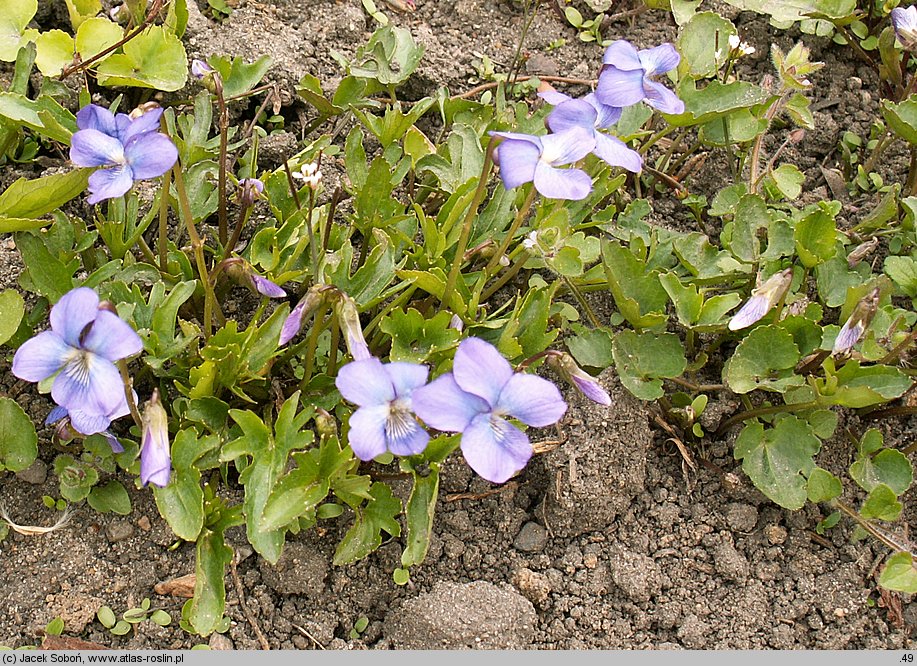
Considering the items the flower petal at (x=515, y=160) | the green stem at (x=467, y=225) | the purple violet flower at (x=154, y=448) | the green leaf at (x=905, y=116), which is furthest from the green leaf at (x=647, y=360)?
the purple violet flower at (x=154, y=448)

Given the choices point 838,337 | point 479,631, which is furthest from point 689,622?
point 838,337

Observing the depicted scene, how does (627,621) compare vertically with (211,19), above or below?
below

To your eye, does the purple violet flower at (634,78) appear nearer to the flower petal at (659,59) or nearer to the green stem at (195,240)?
the flower petal at (659,59)

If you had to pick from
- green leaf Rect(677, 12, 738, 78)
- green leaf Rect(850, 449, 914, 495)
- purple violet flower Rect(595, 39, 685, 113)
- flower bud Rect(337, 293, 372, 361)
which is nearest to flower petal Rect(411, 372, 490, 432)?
flower bud Rect(337, 293, 372, 361)

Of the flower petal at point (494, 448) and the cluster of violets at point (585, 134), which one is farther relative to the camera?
the cluster of violets at point (585, 134)

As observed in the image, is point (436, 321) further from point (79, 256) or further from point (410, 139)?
point (79, 256)

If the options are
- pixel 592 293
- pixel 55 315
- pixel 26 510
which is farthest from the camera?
pixel 592 293

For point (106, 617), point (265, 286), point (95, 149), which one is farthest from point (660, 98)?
point (106, 617)
